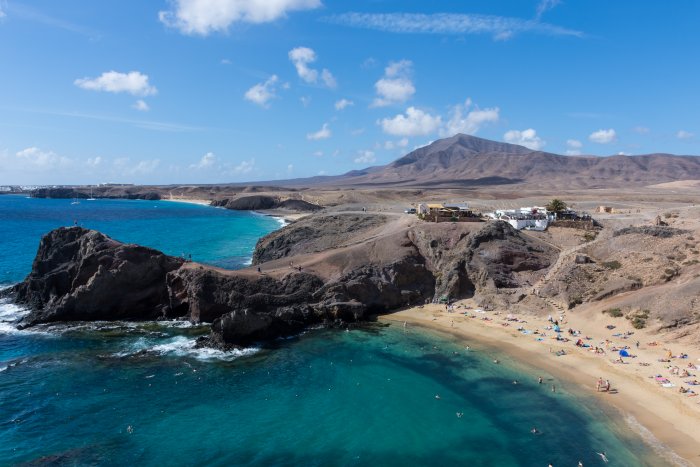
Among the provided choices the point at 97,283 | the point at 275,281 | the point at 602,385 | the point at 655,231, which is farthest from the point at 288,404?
the point at 655,231

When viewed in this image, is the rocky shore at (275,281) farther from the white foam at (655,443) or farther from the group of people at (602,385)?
the white foam at (655,443)

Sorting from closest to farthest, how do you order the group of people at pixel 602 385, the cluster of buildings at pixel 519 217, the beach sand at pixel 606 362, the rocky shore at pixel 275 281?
the beach sand at pixel 606 362, the group of people at pixel 602 385, the rocky shore at pixel 275 281, the cluster of buildings at pixel 519 217

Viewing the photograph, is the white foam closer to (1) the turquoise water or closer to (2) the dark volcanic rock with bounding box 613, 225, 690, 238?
(2) the dark volcanic rock with bounding box 613, 225, 690, 238

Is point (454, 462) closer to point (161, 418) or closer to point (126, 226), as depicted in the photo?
point (161, 418)

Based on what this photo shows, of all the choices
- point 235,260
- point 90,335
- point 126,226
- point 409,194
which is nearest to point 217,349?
point 90,335

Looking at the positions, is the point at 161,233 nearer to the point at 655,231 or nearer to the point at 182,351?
the point at 182,351

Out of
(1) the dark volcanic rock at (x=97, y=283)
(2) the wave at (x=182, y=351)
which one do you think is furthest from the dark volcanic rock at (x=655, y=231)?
(1) the dark volcanic rock at (x=97, y=283)
